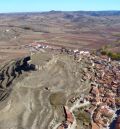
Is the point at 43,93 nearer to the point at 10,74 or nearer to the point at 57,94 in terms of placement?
the point at 57,94

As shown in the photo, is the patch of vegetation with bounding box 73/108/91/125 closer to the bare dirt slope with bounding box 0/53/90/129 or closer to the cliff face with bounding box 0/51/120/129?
the cliff face with bounding box 0/51/120/129

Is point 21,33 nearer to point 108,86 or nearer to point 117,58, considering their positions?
point 117,58

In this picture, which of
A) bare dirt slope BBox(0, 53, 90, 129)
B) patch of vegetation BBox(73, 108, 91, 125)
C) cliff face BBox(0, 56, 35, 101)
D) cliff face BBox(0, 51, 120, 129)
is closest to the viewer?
bare dirt slope BBox(0, 53, 90, 129)

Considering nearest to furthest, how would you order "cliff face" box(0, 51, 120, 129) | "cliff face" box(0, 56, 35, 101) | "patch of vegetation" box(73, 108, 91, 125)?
"cliff face" box(0, 51, 120, 129) → "patch of vegetation" box(73, 108, 91, 125) → "cliff face" box(0, 56, 35, 101)

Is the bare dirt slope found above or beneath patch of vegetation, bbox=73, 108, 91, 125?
above

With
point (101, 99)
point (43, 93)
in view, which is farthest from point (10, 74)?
point (101, 99)

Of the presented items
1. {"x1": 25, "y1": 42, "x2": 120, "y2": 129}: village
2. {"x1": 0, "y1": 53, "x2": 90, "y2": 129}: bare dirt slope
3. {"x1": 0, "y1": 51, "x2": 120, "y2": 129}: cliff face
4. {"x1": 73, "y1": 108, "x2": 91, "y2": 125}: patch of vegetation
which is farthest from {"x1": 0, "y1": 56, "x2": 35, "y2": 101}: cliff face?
{"x1": 73, "y1": 108, "x2": 91, "y2": 125}: patch of vegetation

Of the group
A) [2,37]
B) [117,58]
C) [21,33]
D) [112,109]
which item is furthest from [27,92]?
[21,33]

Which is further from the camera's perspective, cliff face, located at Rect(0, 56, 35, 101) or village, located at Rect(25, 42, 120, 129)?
cliff face, located at Rect(0, 56, 35, 101)

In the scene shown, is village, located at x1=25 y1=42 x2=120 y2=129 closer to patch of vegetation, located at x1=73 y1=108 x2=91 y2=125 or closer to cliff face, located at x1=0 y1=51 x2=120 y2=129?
cliff face, located at x1=0 y1=51 x2=120 y2=129

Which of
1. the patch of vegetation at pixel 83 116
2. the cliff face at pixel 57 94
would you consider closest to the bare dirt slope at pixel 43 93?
the cliff face at pixel 57 94

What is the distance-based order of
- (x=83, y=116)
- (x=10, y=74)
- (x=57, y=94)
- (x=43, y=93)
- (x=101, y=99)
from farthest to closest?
(x=10, y=74), (x=101, y=99), (x=57, y=94), (x=43, y=93), (x=83, y=116)
